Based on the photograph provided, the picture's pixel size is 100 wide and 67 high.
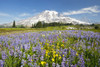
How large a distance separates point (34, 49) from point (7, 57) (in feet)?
3.67

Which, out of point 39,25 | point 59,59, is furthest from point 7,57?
point 39,25

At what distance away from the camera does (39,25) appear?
11600 centimetres

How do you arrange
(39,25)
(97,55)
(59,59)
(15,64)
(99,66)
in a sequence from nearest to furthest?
1. (99,66)
2. (15,64)
3. (59,59)
4. (97,55)
5. (39,25)

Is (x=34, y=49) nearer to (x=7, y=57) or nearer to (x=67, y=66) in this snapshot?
(x=7, y=57)

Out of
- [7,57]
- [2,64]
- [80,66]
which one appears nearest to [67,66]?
[80,66]

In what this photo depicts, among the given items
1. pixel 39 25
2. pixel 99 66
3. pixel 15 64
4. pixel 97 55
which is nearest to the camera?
pixel 99 66

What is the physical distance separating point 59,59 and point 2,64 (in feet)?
6.11

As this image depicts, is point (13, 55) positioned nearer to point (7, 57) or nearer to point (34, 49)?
point (7, 57)

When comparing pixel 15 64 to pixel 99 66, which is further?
pixel 15 64

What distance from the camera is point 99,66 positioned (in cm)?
255

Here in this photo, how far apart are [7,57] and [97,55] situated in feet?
11.3

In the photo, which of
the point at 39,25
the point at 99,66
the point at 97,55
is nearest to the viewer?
the point at 99,66

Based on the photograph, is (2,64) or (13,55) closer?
(2,64)

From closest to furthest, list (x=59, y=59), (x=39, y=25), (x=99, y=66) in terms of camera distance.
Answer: (x=99, y=66), (x=59, y=59), (x=39, y=25)
